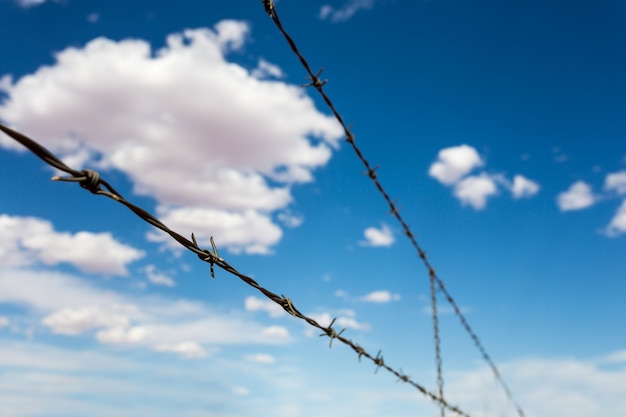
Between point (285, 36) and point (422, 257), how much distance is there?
3.11 metres

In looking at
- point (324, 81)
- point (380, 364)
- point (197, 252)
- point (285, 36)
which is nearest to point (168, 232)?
point (197, 252)

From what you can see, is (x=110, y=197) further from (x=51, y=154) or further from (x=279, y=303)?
(x=279, y=303)

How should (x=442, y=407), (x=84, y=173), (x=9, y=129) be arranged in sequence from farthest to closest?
(x=442, y=407), (x=84, y=173), (x=9, y=129)

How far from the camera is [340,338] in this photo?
108 inches

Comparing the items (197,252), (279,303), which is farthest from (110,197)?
(279,303)

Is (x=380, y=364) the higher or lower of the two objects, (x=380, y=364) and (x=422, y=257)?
the lower

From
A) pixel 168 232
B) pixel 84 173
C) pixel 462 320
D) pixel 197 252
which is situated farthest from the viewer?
pixel 462 320

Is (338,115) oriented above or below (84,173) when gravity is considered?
above

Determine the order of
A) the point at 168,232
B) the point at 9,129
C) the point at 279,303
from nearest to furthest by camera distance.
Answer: the point at 9,129, the point at 168,232, the point at 279,303

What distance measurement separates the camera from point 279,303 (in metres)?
2.15

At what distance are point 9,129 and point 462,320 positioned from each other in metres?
5.92

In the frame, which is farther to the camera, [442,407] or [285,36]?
[442,407]

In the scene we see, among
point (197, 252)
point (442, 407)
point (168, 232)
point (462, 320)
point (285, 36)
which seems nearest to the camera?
point (168, 232)

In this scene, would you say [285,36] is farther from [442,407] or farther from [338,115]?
[442,407]
